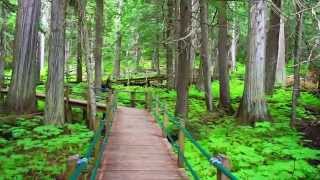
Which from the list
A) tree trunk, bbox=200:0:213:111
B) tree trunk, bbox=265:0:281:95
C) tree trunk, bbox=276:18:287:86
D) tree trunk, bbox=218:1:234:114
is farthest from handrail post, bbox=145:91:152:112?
tree trunk, bbox=276:18:287:86

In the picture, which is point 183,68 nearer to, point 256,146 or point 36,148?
point 256,146

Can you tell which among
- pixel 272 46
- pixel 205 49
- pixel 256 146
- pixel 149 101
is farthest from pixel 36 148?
pixel 272 46

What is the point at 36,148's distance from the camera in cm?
1259

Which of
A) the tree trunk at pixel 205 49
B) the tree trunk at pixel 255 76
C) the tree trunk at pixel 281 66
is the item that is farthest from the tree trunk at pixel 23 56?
the tree trunk at pixel 281 66

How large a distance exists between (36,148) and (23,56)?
6.28 metres

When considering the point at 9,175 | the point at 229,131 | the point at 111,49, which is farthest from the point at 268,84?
the point at 111,49

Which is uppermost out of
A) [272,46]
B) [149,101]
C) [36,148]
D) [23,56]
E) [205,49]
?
[272,46]

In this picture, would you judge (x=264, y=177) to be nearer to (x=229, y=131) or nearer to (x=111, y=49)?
(x=229, y=131)

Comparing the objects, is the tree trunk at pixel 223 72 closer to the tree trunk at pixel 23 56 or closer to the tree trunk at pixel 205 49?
the tree trunk at pixel 205 49

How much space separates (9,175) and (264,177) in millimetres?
5640

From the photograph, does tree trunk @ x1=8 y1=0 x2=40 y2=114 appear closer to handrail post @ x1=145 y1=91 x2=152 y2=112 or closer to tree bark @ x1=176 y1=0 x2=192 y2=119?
handrail post @ x1=145 y1=91 x2=152 y2=112

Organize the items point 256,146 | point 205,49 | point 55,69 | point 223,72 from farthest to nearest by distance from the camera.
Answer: point 223,72 < point 205,49 < point 55,69 < point 256,146

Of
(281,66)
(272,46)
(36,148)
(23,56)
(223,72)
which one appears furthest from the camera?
(281,66)

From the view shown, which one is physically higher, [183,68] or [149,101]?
[183,68]
